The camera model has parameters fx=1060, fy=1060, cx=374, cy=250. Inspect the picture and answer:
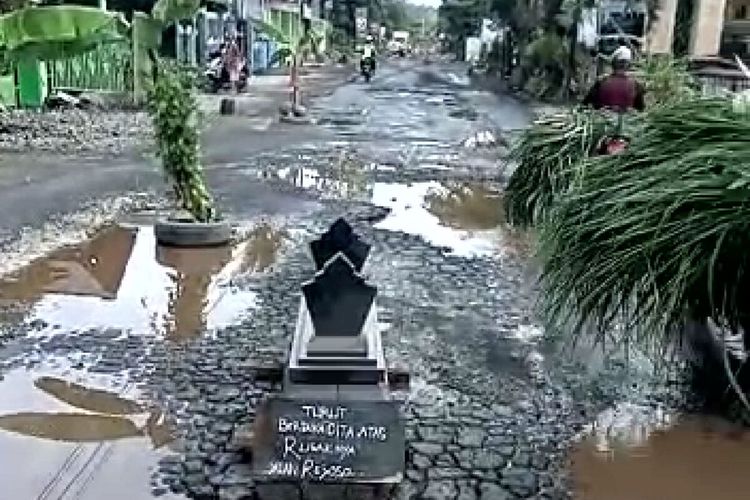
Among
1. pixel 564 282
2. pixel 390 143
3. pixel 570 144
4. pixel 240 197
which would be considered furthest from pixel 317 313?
pixel 390 143

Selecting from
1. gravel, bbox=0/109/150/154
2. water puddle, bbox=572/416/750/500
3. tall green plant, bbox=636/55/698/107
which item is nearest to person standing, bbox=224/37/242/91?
gravel, bbox=0/109/150/154

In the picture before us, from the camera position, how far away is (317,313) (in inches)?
182

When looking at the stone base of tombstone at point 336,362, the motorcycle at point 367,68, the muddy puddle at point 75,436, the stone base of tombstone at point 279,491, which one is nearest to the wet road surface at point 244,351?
the muddy puddle at point 75,436

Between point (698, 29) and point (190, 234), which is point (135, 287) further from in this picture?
point (698, 29)

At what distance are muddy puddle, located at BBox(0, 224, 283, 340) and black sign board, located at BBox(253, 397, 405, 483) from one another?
2694 mm

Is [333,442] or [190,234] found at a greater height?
[333,442]

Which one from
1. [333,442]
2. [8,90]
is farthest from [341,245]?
[8,90]

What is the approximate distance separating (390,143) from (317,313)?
14275 mm

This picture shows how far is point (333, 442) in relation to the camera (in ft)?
14.2

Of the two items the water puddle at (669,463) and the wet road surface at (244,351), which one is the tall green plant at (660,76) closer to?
the wet road surface at (244,351)

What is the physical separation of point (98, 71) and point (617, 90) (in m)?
18.3

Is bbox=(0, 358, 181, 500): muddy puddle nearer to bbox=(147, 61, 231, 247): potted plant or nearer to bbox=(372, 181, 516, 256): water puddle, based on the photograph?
bbox=(147, 61, 231, 247): potted plant

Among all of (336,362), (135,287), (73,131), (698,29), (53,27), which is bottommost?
(73,131)

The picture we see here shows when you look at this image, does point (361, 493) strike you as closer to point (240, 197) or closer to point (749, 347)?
point (749, 347)
